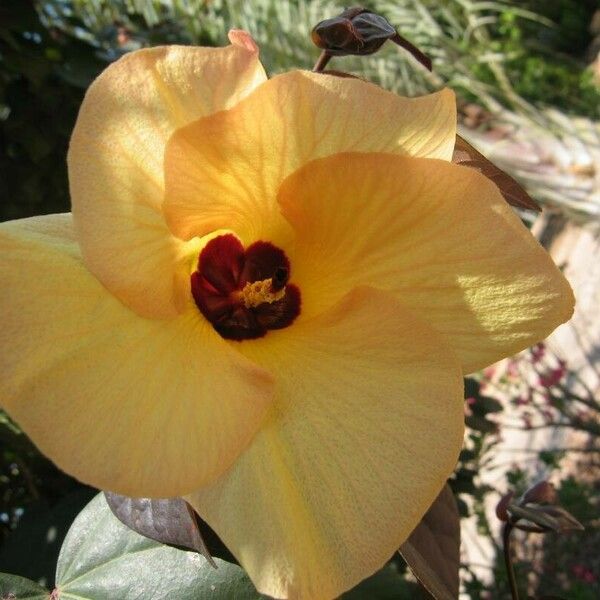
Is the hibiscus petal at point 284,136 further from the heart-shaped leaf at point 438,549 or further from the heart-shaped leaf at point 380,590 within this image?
the heart-shaped leaf at point 380,590

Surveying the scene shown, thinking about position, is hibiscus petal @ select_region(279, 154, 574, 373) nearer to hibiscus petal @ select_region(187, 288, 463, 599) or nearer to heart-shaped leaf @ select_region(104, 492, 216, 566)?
hibiscus petal @ select_region(187, 288, 463, 599)

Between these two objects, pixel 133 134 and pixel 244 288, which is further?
pixel 244 288

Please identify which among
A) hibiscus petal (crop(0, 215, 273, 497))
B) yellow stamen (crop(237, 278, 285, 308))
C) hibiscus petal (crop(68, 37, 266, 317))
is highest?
hibiscus petal (crop(68, 37, 266, 317))

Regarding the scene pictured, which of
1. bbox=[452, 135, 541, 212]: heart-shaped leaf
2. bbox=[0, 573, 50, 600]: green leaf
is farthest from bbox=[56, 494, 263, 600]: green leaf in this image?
bbox=[452, 135, 541, 212]: heart-shaped leaf

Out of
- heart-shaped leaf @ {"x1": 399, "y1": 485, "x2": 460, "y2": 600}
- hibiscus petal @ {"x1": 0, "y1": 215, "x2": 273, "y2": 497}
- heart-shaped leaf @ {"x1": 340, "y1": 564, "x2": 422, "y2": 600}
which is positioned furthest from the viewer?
heart-shaped leaf @ {"x1": 340, "y1": 564, "x2": 422, "y2": 600}

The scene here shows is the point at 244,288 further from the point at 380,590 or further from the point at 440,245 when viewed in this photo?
the point at 380,590

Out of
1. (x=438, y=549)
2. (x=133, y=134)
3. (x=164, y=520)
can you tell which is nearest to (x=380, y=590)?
(x=438, y=549)
